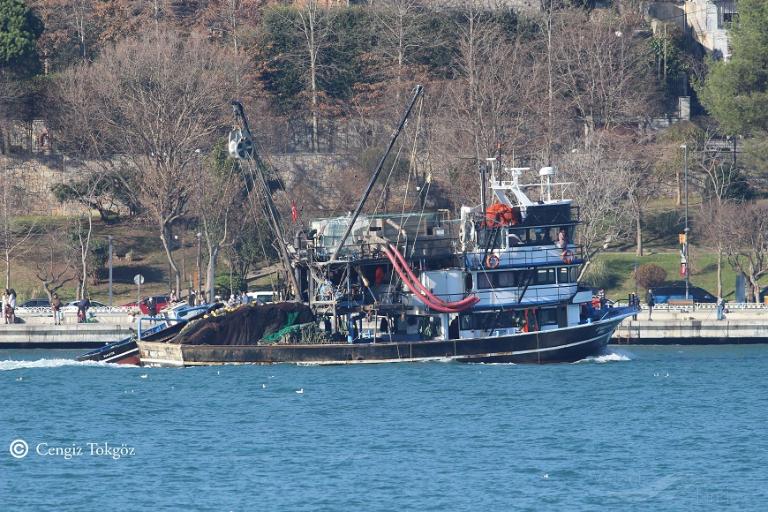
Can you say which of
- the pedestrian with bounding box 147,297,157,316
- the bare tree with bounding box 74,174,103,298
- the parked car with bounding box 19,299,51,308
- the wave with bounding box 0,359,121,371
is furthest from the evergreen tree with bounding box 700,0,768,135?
the wave with bounding box 0,359,121,371

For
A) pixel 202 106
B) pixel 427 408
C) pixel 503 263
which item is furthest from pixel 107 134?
pixel 427 408

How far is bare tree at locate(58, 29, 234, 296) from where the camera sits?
90.0 m

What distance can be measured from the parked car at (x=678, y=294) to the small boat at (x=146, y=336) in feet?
80.7

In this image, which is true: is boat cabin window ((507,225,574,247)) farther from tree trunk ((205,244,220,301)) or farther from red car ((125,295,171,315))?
tree trunk ((205,244,220,301))

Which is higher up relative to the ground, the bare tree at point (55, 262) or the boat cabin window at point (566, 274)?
the bare tree at point (55, 262)

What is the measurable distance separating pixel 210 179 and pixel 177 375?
26277 millimetres

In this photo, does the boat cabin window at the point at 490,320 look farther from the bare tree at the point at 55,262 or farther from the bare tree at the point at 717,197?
the bare tree at the point at 55,262

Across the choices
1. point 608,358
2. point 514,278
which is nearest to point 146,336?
point 514,278

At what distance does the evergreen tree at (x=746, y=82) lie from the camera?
9619 cm

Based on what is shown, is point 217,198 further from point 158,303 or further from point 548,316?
point 548,316

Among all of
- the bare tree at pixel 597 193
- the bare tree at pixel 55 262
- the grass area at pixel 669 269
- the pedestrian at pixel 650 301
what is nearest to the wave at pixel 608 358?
the pedestrian at pixel 650 301

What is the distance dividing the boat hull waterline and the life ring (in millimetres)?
3032

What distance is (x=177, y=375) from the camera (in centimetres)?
6538

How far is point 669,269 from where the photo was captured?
89.4 metres
